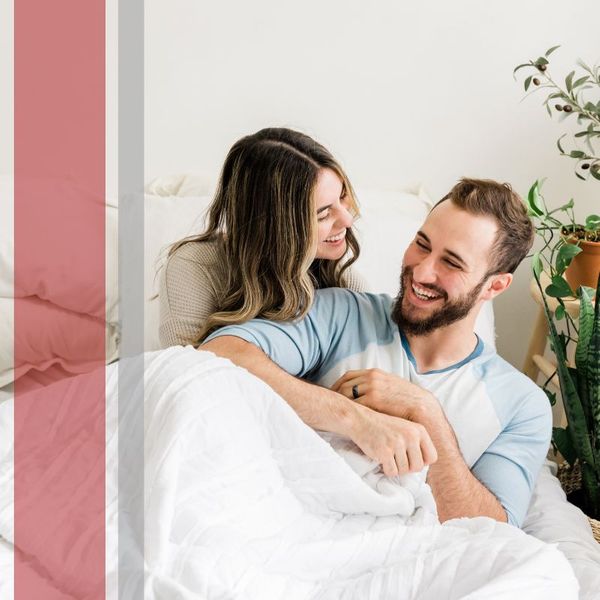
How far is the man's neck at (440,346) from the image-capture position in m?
1.49

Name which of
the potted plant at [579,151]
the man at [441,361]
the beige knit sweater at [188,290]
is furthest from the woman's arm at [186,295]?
the potted plant at [579,151]

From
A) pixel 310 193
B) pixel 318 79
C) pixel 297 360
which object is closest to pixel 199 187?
pixel 318 79

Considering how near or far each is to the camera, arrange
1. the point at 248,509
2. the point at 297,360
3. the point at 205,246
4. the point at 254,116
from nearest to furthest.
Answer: the point at 248,509
the point at 297,360
the point at 205,246
the point at 254,116

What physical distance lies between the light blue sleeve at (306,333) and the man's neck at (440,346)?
13 cm

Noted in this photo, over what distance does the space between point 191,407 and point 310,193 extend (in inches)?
20.8

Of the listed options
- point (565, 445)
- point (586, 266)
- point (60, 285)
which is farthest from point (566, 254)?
point (60, 285)

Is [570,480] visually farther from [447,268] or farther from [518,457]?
[447,268]

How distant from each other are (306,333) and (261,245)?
18 cm

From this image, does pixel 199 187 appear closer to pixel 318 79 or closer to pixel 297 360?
pixel 318 79

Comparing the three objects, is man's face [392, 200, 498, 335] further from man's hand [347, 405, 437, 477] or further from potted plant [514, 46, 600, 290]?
potted plant [514, 46, 600, 290]

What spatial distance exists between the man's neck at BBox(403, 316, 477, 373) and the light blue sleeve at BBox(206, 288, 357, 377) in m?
0.13

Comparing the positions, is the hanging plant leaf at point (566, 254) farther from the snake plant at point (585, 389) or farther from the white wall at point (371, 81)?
the white wall at point (371, 81)

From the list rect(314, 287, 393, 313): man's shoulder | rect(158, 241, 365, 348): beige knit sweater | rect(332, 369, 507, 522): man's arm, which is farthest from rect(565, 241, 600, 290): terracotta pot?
rect(158, 241, 365, 348): beige knit sweater

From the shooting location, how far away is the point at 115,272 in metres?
1.79
